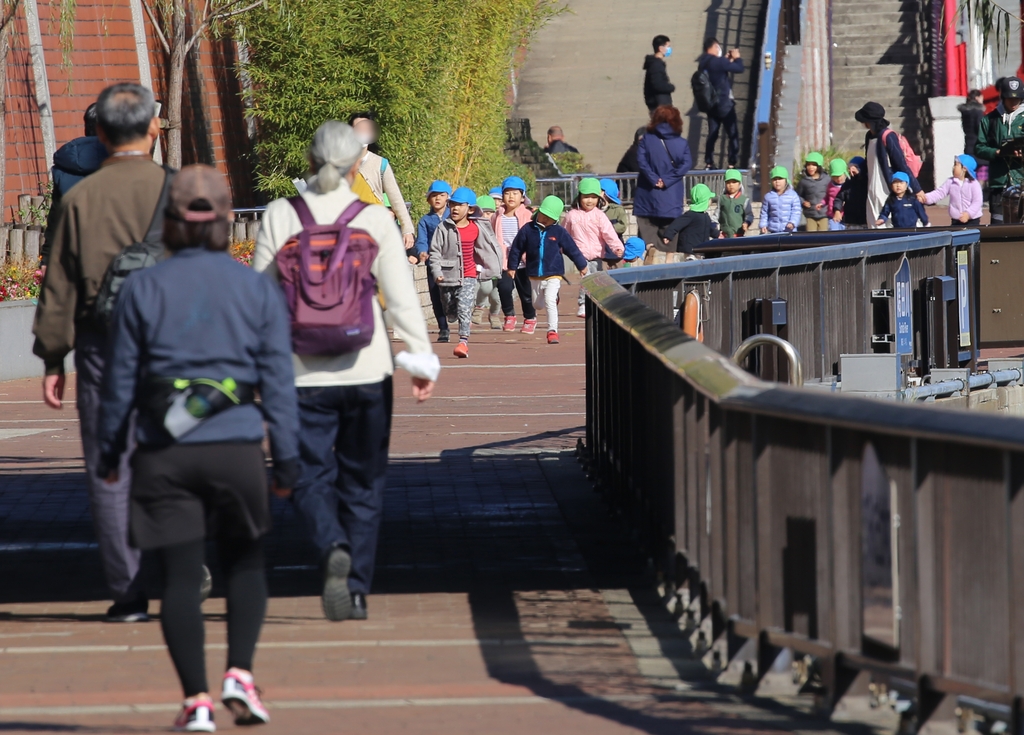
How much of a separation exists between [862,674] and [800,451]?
61cm

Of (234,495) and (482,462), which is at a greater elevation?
(234,495)

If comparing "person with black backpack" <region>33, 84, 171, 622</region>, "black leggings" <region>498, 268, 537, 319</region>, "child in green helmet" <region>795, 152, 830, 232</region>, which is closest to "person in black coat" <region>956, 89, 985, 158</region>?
"child in green helmet" <region>795, 152, 830, 232</region>

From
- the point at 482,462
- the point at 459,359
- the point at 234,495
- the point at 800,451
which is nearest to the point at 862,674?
the point at 800,451

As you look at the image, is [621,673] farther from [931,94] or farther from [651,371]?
[931,94]

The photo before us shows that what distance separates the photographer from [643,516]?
7531 mm

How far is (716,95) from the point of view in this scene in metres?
31.8

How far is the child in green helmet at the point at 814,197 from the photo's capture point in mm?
26672

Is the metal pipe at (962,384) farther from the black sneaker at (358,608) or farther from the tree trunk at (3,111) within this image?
the tree trunk at (3,111)

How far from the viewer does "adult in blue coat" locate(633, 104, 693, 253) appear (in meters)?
20.0

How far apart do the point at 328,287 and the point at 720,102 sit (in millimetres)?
26588

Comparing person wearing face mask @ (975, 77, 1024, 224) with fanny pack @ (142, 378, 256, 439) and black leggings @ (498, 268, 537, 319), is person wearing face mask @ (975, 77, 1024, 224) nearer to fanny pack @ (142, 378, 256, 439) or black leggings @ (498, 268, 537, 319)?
black leggings @ (498, 268, 537, 319)

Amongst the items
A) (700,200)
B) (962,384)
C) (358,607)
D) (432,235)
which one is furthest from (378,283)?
(700,200)

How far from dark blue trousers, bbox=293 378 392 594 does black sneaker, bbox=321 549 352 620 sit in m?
0.04

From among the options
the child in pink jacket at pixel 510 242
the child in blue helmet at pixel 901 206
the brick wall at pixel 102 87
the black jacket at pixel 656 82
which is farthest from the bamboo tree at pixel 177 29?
the black jacket at pixel 656 82
